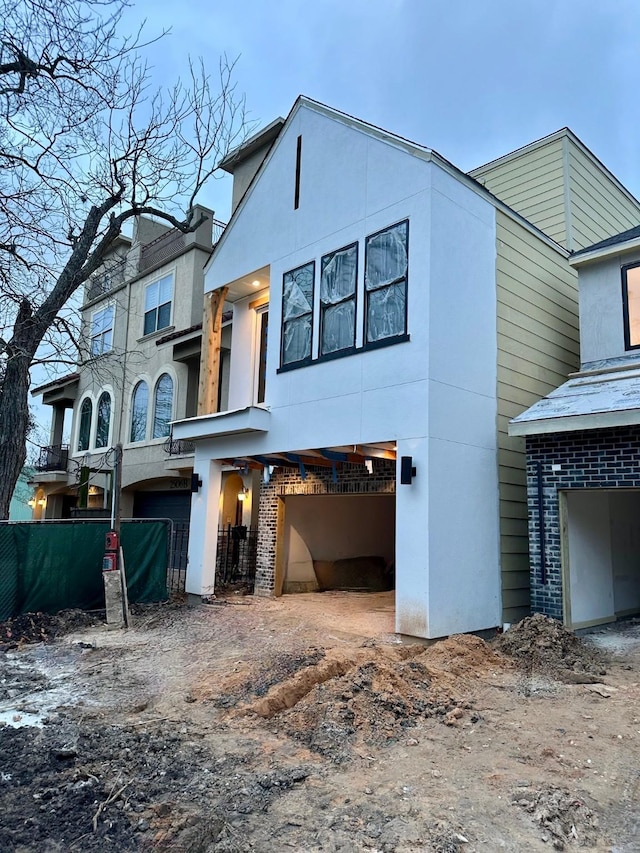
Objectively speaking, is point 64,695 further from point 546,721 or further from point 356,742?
point 546,721

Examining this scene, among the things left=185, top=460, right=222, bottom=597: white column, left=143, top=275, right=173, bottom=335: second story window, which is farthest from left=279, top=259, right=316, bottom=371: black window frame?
left=143, top=275, right=173, bottom=335: second story window

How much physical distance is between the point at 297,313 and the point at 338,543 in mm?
5653

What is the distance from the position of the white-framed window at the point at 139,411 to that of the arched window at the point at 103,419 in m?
1.67

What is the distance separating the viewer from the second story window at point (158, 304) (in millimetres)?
18203

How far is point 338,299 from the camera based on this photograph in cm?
928

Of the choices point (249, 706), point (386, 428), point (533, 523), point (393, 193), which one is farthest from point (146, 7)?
point (533, 523)

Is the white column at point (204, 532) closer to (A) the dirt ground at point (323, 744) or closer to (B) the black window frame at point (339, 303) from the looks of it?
(A) the dirt ground at point (323, 744)

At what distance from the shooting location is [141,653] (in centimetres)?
755

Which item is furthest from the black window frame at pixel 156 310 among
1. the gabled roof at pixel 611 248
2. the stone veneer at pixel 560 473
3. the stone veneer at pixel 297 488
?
the stone veneer at pixel 560 473

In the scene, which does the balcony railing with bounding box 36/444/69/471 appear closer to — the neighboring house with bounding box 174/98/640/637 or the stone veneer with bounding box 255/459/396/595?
the neighboring house with bounding box 174/98/640/637

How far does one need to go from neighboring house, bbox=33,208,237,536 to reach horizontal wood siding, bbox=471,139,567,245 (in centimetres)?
752

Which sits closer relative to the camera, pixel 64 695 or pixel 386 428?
pixel 64 695

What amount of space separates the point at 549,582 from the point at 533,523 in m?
0.80

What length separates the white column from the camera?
36.5 ft
